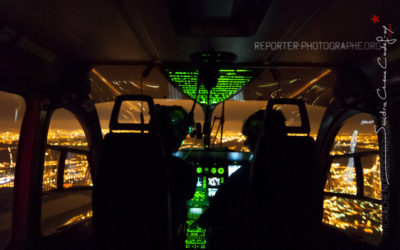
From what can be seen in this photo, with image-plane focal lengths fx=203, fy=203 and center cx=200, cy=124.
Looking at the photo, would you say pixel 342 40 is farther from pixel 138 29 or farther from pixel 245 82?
pixel 138 29

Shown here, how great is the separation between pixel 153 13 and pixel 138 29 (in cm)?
32

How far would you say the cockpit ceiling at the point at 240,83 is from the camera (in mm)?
2637

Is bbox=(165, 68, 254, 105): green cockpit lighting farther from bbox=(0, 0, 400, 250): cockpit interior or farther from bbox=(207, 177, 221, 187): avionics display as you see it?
bbox=(207, 177, 221, 187): avionics display

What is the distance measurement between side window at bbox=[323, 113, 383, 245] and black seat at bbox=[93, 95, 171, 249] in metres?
1.54

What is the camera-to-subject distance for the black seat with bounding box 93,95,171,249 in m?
1.30

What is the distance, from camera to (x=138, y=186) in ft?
4.28

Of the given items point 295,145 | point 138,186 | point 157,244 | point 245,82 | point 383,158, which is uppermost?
point 245,82

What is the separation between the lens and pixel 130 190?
1.31 metres

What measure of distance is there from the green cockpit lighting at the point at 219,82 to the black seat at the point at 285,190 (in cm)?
134

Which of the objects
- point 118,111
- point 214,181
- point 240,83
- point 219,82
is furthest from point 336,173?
point 118,111

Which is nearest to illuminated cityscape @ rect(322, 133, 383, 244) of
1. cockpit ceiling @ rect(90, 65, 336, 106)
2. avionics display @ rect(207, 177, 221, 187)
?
cockpit ceiling @ rect(90, 65, 336, 106)

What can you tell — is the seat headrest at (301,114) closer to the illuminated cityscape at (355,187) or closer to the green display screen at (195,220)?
the illuminated cityscape at (355,187)

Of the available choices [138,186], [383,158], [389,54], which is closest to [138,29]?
[138,186]

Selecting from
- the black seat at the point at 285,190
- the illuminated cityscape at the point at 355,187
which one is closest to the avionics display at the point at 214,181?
the illuminated cityscape at the point at 355,187
